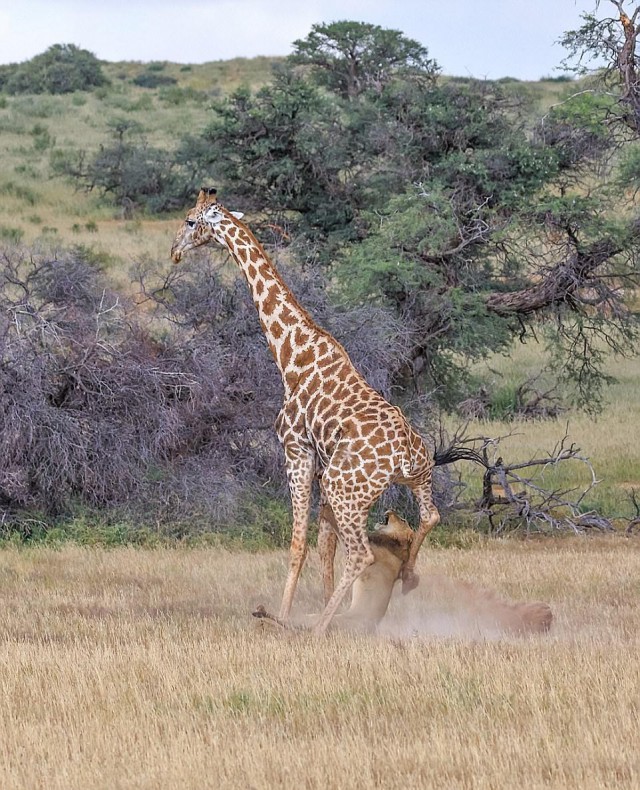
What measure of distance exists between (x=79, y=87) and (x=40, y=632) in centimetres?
6530

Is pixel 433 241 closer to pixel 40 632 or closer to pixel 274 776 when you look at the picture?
pixel 40 632

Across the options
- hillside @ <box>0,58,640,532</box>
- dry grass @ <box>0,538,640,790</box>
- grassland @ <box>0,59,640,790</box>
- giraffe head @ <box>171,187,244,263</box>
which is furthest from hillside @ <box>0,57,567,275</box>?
dry grass @ <box>0,538,640,790</box>

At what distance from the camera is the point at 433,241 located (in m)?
15.6

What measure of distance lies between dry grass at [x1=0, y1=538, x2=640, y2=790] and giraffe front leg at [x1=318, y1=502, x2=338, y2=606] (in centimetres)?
63

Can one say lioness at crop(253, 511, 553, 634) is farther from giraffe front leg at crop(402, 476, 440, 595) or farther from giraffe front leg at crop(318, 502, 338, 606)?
giraffe front leg at crop(318, 502, 338, 606)

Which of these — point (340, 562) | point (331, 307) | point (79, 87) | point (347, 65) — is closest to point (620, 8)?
point (331, 307)

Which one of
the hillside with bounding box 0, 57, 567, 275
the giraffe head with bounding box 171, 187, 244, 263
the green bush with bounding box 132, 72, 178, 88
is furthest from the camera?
the green bush with bounding box 132, 72, 178, 88

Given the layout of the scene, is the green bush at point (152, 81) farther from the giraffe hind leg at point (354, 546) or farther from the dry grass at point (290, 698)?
the giraffe hind leg at point (354, 546)

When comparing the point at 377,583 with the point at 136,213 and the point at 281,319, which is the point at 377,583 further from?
the point at 136,213

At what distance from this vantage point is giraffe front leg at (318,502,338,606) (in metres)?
9.27

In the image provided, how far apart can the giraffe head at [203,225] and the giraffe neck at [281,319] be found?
0.08 meters

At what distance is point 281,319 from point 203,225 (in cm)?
99

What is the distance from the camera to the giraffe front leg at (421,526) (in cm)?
920

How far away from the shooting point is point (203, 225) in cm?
988
